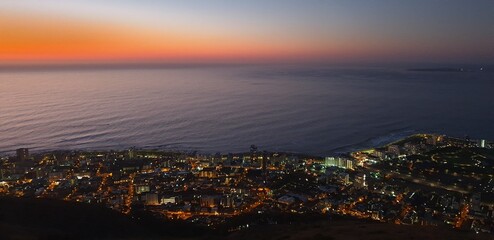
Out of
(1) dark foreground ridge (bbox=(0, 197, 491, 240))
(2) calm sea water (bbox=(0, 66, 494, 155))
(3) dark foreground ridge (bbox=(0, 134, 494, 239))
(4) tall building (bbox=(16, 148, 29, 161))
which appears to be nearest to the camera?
(1) dark foreground ridge (bbox=(0, 197, 491, 240))

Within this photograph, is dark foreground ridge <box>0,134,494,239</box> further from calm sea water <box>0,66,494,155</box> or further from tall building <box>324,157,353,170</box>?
calm sea water <box>0,66,494,155</box>

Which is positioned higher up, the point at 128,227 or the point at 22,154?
the point at 22,154

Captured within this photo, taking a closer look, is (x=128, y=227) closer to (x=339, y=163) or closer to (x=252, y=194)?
(x=252, y=194)

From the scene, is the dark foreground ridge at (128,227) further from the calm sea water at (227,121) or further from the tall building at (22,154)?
the calm sea water at (227,121)

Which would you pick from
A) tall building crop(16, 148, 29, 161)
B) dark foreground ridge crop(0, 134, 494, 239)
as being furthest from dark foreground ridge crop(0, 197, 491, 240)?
tall building crop(16, 148, 29, 161)

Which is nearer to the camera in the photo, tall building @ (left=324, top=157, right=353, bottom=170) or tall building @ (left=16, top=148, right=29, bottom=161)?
tall building @ (left=324, top=157, right=353, bottom=170)

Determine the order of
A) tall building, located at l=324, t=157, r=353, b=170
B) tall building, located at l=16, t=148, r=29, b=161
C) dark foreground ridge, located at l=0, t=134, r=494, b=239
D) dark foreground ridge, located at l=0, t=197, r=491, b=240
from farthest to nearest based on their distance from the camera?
tall building, located at l=16, t=148, r=29, b=161 → tall building, located at l=324, t=157, r=353, b=170 → dark foreground ridge, located at l=0, t=134, r=494, b=239 → dark foreground ridge, located at l=0, t=197, r=491, b=240

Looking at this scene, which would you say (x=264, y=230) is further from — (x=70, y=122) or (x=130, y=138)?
(x=70, y=122)

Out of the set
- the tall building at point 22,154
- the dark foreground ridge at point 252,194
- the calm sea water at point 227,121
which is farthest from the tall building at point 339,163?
the tall building at point 22,154

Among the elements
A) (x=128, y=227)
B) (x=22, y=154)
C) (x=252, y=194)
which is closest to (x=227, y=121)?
(x=22, y=154)

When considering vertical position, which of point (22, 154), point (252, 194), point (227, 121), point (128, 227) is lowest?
point (252, 194)

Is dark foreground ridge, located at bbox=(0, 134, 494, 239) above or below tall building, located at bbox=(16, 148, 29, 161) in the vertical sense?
below
